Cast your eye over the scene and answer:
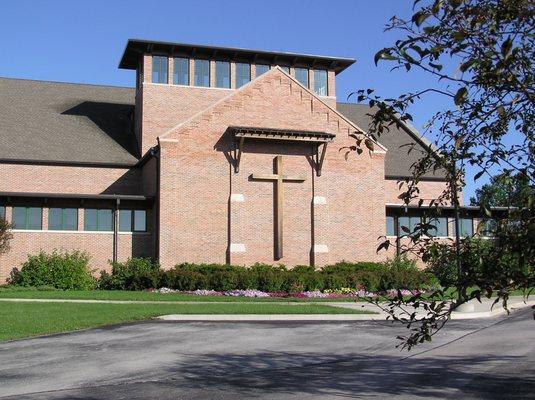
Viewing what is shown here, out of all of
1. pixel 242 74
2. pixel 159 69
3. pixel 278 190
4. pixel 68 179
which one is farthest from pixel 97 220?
pixel 242 74

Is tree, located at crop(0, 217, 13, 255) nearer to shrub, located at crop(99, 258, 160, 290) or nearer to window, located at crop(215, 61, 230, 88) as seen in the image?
shrub, located at crop(99, 258, 160, 290)

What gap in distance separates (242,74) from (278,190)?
10324mm

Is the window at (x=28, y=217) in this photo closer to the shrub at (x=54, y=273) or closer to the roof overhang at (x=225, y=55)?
the shrub at (x=54, y=273)

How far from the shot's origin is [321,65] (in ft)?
134

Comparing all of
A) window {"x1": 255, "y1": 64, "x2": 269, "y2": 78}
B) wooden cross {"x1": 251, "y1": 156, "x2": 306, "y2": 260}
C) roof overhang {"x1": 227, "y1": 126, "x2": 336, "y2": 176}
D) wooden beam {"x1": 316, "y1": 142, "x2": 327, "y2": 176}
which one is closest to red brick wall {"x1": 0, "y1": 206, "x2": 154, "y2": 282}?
roof overhang {"x1": 227, "y1": 126, "x2": 336, "y2": 176}

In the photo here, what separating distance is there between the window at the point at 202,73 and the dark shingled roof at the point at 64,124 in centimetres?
565

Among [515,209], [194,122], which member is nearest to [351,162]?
[194,122]

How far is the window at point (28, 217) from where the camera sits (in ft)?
102

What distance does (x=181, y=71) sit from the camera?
37.6 metres

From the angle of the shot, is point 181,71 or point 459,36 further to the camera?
point 181,71

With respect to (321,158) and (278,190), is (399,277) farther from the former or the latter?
(321,158)

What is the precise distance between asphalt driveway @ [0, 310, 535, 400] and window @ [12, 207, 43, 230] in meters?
17.5

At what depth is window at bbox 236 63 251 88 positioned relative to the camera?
3881 centimetres

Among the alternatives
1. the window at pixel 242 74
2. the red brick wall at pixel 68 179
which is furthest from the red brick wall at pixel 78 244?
the window at pixel 242 74
